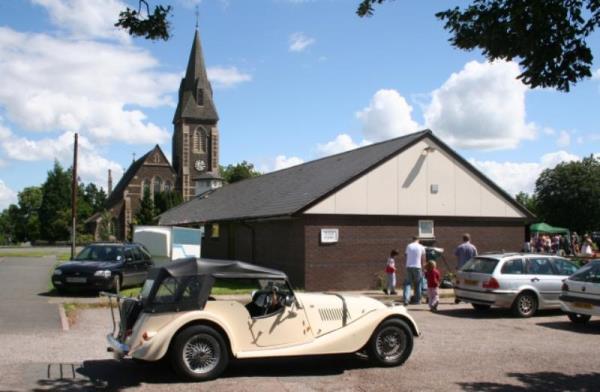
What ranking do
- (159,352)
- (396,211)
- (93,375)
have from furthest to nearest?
(396,211)
(93,375)
(159,352)

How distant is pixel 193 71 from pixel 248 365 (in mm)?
80424

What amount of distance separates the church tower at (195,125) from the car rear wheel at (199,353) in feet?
257

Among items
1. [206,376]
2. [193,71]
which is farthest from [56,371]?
[193,71]

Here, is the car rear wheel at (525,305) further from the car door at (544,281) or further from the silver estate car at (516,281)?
the car door at (544,281)

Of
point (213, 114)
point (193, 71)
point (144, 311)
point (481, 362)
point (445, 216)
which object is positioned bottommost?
point (481, 362)

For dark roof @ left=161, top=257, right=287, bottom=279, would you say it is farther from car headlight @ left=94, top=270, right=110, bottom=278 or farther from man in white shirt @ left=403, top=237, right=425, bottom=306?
car headlight @ left=94, top=270, right=110, bottom=278

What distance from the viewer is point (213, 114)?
286 ft

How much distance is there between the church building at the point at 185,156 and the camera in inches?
3383

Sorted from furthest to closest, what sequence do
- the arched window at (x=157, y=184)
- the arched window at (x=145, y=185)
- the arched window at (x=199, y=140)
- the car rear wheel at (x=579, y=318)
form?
the arched window at (x=157, y=184) < the arched window at (x=145, y=185) < the arched window at (x=199, y=140) < the car rear wheel at (x=579, y=318)

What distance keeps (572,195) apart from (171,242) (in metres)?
41.1

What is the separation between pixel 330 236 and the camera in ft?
67.8

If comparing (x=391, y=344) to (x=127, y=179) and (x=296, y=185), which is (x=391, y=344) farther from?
(x=127, y=179)

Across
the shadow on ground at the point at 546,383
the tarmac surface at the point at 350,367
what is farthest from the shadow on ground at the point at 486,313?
the shadow on ground at the point at 546,383

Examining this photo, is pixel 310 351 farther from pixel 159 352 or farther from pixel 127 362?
pixel 127 362
